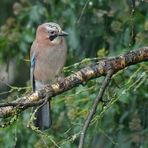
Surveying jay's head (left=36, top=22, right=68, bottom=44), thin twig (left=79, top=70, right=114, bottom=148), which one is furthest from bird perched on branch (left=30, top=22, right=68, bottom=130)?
thin twig (left=79, top=70, right=114, bottom=148)

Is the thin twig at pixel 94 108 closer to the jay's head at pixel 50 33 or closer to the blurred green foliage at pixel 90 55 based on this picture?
the blurred green foliage at pixel 90 55

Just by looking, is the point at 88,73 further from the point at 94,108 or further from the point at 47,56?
the point at 47,56

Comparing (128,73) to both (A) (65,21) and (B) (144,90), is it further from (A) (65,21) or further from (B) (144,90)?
(A) (65,21)

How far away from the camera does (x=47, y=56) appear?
5543 mm

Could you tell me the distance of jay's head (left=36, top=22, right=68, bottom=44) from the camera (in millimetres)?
5320

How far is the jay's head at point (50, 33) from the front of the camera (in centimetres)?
532

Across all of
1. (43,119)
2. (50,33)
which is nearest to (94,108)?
(43,119)

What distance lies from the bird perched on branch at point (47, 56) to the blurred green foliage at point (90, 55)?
123 mm

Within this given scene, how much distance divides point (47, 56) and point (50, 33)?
210mm

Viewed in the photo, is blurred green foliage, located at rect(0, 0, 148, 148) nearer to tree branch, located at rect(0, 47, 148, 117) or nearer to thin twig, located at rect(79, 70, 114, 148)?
tree branch, located at rect(0, 47, 148, 117)

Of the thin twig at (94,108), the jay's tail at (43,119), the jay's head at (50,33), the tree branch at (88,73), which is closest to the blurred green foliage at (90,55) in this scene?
the jay's tail at (43,119)

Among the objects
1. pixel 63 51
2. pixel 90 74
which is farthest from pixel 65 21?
pixel 90 74

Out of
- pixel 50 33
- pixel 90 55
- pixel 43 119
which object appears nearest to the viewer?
pixel 43 119

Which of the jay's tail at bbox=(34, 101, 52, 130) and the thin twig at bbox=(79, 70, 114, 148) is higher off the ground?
the thin twig at bbox=(79, 70, 114, 148)
